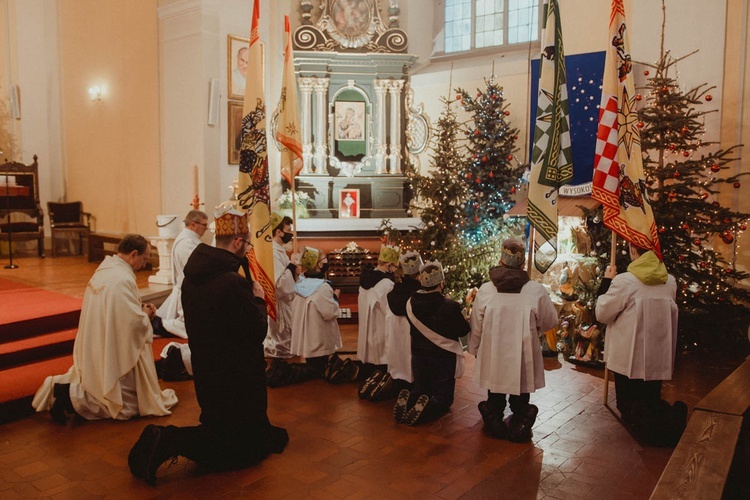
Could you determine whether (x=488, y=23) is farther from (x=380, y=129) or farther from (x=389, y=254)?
(x=389, y=254)


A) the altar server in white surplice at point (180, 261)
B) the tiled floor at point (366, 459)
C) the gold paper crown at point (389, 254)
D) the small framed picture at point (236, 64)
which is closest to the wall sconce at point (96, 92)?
the small framed picture at point (236, 64)

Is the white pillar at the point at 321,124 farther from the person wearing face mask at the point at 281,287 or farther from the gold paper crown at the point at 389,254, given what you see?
the gold paper crown at the point at 389,254

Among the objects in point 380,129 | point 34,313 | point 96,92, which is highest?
point 96,92

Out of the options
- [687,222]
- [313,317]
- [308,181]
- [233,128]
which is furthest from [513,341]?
[308,181]

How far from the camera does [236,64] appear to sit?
1148 cm

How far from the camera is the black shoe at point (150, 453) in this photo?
4.04 meters

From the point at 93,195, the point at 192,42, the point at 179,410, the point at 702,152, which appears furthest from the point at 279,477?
the point at 93,195

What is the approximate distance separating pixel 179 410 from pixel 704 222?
6327 millimetres

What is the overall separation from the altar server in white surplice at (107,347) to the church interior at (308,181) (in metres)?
0.18

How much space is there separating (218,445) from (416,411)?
68.5 inches

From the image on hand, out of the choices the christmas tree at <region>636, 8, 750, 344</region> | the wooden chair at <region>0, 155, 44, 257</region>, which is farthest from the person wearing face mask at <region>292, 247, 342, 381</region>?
the wooden chair at <region>0, 155, 44, 257</region>

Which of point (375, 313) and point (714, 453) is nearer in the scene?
point (714, 453)

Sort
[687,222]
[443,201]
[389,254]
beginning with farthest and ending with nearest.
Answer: [443,201]
[687,222]
[389,254]

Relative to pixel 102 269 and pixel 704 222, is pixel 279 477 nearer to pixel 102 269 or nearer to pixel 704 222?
pixel 102 269
